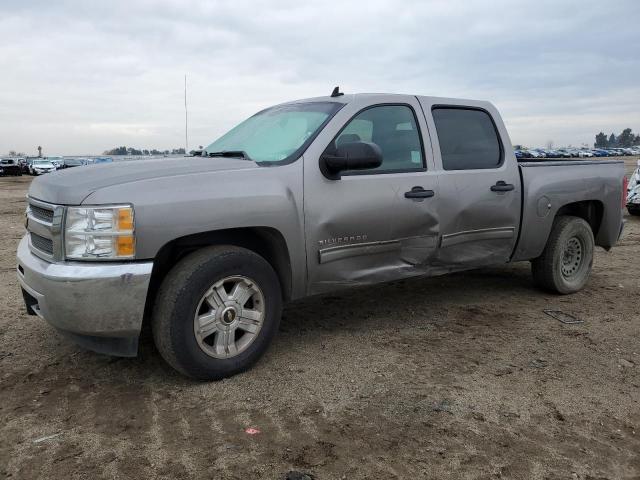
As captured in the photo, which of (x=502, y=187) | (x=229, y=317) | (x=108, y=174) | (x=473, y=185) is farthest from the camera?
Result: (x=502, y=187)

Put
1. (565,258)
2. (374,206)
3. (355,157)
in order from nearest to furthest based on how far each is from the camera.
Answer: (355,157), (374,206), (565,258)

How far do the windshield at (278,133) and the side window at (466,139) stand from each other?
103 centimetres

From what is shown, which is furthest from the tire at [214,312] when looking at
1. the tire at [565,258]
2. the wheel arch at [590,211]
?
the wheel arch at [590,211]

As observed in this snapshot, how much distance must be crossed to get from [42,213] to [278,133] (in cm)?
171

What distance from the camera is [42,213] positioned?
129 inches

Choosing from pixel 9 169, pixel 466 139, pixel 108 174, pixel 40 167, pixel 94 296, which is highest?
pixel 40 167

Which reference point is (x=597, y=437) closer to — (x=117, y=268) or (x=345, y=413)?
(x=345, y=413)

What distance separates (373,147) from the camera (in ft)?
11.7

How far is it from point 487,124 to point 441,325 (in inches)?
75.1

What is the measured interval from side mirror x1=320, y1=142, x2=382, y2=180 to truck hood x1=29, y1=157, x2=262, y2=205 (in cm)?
55

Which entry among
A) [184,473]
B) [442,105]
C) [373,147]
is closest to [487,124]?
[442,105]

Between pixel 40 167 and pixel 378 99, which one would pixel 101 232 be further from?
pixel 40 167

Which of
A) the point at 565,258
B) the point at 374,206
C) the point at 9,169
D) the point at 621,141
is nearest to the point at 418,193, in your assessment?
the point at 374,206

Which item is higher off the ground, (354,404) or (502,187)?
(502,187)
